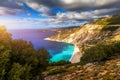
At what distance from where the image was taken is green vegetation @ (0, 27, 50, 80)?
18.6 meters

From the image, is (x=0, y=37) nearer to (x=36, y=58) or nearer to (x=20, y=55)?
(x=20, y=55)

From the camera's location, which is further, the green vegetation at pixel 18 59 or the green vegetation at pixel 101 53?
the green vegetation at pixel 101 53

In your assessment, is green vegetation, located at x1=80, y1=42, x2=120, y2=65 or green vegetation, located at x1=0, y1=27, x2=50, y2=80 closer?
green vegetation, located at x1=0, y1=27, x2=50, y2=80

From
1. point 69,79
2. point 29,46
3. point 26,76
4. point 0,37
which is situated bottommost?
point 69,79

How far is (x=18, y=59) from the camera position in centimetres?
2453

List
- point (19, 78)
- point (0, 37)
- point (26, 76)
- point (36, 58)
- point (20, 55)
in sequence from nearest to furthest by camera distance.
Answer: point (19, 78) → point (26, 76) → point (0, 37) → point (20, 55) → point (36, 58)

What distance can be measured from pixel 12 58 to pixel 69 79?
9.21 meters

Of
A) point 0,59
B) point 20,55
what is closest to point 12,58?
point 20,55

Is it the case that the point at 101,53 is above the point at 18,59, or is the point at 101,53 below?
below

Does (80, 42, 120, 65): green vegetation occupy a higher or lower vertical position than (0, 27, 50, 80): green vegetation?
lower

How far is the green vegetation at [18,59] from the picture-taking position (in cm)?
1856

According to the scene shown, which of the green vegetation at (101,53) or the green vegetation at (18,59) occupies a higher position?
the green vegetation at (18,59)

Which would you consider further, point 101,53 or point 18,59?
point 101,53

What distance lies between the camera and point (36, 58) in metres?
26.7
